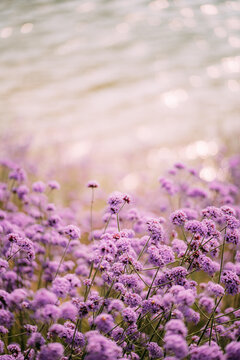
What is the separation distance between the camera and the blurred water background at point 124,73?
325 inches

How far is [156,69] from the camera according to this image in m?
10.5

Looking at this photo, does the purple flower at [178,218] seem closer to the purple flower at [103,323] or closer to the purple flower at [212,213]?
the purple flower at [212,213]

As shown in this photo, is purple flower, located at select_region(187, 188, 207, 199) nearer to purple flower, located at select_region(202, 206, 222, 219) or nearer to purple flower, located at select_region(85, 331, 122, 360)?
purple flower, located at select_region(202, 206, 222, 219)

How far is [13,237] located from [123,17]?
1009 centimetres

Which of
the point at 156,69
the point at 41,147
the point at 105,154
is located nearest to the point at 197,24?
the point at 156,69

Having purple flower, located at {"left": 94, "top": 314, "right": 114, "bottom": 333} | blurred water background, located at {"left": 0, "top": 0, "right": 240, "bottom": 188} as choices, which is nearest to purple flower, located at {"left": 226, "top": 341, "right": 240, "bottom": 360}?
purple flower, located at {"left": 94, "top": 314, "right": 114, "bottom": 333}

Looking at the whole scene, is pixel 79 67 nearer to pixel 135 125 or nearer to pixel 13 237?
pixel 135 125

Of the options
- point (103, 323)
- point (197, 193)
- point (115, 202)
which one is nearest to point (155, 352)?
point (103, 323)

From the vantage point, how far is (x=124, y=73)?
10.4 m

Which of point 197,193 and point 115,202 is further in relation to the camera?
point 197,193

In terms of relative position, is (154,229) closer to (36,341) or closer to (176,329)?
(176,329)

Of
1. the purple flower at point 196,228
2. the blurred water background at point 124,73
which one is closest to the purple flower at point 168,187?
the purple flower at point 196,228

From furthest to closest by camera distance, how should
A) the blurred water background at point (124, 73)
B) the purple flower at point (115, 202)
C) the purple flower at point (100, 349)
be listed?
the blurred water background at point (124, 73)
the purple flower at point (115, 202)
the purple flower at point (100, 349)

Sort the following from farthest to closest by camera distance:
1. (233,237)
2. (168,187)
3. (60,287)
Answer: (168,187), (233,237), (60,287)
